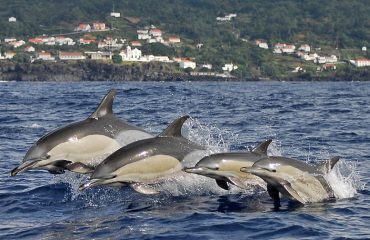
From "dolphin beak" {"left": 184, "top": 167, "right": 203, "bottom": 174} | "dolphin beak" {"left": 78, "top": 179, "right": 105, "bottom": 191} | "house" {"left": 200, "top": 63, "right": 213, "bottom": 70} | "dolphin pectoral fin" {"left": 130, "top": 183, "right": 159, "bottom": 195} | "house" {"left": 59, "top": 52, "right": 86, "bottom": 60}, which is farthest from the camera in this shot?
"house" {"left": 200, "top": 63, "right": 213, "bottom": 70}

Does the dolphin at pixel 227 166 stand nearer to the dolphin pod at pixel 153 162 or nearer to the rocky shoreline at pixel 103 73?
the dolphin pod at pixel 153 162

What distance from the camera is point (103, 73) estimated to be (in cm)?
16862

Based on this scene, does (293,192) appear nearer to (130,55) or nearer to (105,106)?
(105,106)

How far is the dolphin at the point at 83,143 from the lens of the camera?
47.5 ft

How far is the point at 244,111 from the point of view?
129 feet

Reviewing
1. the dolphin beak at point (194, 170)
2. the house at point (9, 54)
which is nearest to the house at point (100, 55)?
the house at point (9, 54)

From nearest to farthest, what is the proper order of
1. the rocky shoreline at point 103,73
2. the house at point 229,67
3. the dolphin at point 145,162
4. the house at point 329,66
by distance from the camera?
the dolphin at point 145,162
the rocky shoreline at point 103,73
the house at point 329,66
the house at point 229,67

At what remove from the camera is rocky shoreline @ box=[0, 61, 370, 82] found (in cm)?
16362

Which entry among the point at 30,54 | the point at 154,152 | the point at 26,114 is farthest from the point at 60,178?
the point at 30,54

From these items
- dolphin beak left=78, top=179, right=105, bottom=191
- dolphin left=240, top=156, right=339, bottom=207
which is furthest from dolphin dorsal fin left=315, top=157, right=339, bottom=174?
dolphin beak left=78, top=179, right=105, bottom=191

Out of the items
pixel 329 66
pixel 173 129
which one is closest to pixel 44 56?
pixel 329 66

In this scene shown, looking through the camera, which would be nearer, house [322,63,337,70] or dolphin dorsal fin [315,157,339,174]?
dolphin dorsal fin [315,157,339,174]

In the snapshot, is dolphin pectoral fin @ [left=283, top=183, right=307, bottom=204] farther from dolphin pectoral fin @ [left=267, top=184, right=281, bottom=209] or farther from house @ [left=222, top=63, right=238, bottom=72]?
house @ [left=222, top=63, right=238, bottom=72]

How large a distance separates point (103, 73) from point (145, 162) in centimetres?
15601
